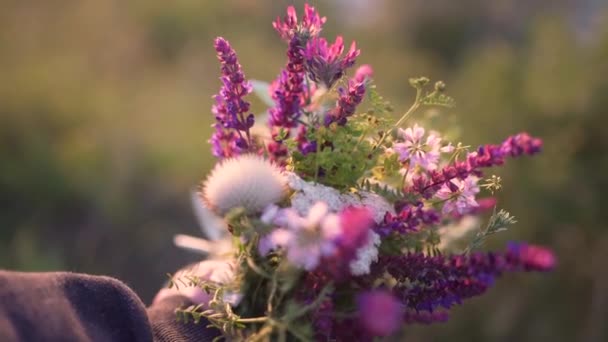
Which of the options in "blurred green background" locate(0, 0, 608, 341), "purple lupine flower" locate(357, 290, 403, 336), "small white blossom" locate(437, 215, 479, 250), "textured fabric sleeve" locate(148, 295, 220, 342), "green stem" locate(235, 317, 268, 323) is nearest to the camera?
"purple lupine flower" locate(357, 290, 403, 336)

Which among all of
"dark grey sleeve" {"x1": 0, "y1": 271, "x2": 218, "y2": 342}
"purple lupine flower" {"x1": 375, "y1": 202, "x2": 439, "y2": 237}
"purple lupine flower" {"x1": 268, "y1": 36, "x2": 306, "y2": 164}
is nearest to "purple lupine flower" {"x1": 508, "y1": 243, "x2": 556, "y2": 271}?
"purple lupine flower" {"x1": 375, "y1": 202, "x2": 439, "y2": 237}

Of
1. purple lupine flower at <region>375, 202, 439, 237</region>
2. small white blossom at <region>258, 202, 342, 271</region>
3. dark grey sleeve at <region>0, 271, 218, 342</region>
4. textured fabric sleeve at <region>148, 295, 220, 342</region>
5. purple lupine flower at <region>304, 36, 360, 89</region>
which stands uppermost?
purple lupine flower at <region>304, 36, 360, 89</region>

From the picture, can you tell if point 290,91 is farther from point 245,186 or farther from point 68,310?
point 68,310

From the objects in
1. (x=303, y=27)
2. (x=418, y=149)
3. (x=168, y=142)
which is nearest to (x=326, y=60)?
(x=303, y=27)

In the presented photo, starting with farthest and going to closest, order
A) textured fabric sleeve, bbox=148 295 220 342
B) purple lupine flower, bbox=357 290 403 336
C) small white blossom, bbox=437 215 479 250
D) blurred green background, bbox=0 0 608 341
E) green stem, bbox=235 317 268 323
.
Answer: blurred green background, bbox=0 0 608 341
small white blossom, bbox=437 215 479 250
textured fabric sleeve, bbox=148 295 220 342
green stem, bbox=235 317 268 323
purple lupine flower, bbox=357 290 403 336

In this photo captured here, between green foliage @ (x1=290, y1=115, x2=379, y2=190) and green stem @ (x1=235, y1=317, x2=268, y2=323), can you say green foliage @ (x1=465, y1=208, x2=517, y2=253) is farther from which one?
green stem @ (x1=235, y1=317, x2=268, y2=323)

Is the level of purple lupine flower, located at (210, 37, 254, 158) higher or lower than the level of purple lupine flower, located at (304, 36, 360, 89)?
lower

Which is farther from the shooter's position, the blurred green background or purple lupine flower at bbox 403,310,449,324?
the blurred green background

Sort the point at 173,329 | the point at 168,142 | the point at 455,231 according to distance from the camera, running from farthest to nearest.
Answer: the point at 168,142, the point at 455,231, the point at 173,329

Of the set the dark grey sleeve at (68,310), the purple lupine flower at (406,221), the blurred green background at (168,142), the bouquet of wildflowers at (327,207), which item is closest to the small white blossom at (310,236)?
the bouquet of wildflowers at (327,207)
